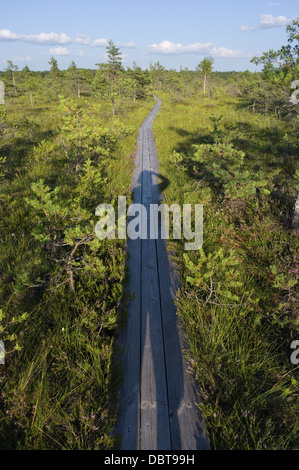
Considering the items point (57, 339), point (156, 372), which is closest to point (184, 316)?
point (156, 372)

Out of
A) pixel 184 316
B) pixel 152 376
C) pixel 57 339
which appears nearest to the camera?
pixel 152 376

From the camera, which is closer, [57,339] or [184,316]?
[57,339]

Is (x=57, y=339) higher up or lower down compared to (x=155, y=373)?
higher up

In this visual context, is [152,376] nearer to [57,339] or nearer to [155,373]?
[155,373]

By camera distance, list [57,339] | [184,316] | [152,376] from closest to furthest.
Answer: [152,376]
[57,339]
[184,316]

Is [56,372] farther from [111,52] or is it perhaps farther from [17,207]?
[111,52]

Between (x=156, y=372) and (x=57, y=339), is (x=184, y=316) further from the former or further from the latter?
(x=57, y=339)

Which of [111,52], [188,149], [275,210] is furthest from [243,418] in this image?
[111,52]
